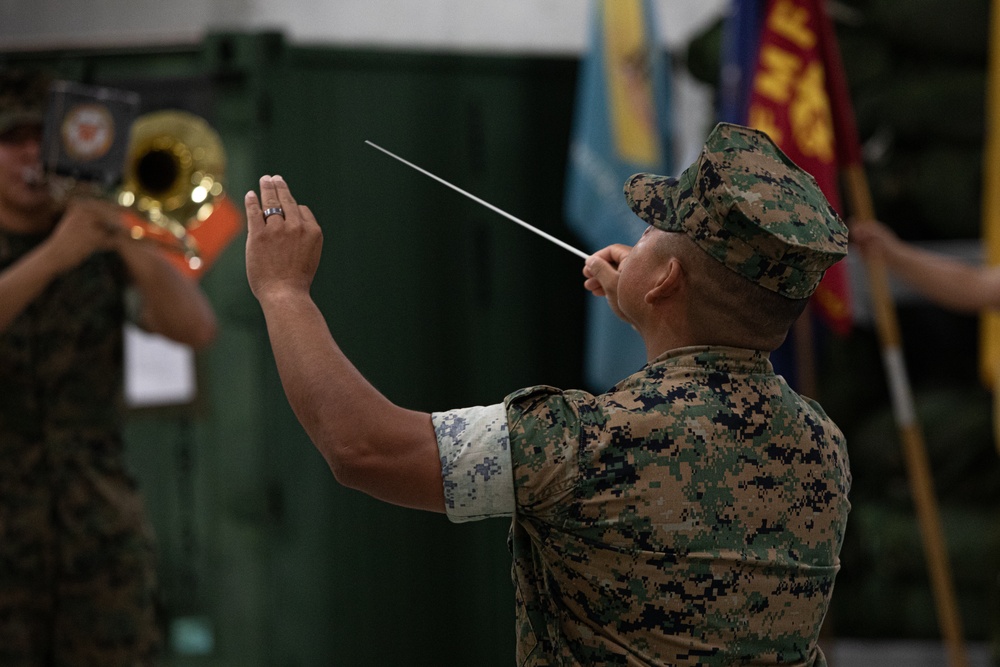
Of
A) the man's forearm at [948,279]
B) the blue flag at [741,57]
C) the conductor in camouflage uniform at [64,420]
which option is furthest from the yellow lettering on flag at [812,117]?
the conductor in camouflage uniform at [64,420]

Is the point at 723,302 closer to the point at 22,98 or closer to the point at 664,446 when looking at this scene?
the point at 664,446

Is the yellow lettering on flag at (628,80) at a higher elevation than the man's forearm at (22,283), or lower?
higher

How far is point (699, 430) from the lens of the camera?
1.17 m

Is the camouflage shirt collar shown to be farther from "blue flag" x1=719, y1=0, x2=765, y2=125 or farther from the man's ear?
"blue flag" x1=719, y1=0, x2=765, y2=125

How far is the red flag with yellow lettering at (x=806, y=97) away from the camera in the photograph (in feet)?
9.77

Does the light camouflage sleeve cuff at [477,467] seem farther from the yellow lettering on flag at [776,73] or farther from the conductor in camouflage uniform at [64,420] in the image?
the yellow lettering on flag at [776,73]

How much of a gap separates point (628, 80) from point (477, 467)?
7.95ft

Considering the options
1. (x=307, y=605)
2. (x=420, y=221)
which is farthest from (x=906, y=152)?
(x=307, y=605)

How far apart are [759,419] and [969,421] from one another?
2633mm

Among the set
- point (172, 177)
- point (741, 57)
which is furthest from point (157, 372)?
point (741, 57)

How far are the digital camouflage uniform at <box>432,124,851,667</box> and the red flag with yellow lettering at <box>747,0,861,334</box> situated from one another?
180cm

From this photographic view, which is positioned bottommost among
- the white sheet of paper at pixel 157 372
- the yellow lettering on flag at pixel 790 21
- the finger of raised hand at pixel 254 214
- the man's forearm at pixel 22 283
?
the white sheet of paper at pixel 157 372

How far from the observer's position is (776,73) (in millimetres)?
3012

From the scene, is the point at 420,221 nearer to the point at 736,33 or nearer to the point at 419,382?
the point at 419,382
